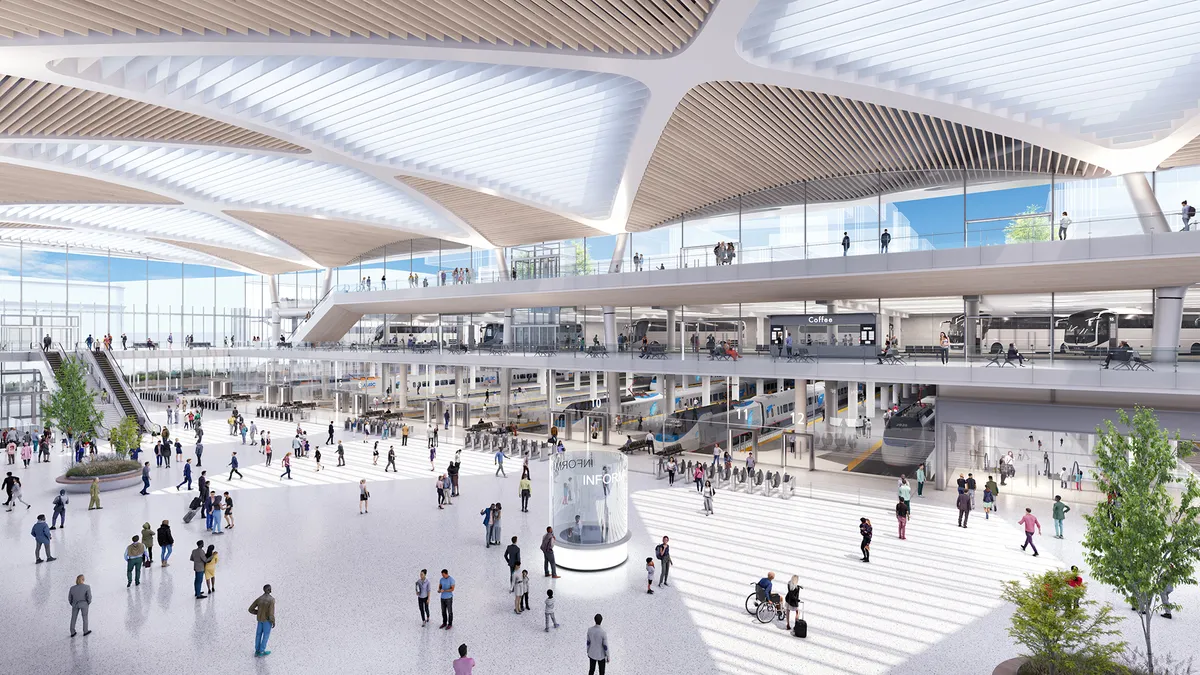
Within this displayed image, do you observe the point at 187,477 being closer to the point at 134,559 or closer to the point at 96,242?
the point at 134,559

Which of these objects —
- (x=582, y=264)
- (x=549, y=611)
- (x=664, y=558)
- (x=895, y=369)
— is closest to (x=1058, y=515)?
(x=895, y=369)

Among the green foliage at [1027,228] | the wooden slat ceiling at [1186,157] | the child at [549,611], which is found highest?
the wooden slat ceiling at [1186,157]

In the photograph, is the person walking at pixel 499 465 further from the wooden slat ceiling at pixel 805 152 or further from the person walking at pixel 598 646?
the person walking at pixel 598 646

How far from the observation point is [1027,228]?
18.6 metres

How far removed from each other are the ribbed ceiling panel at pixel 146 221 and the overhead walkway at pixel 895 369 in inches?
544

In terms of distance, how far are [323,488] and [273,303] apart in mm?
36728

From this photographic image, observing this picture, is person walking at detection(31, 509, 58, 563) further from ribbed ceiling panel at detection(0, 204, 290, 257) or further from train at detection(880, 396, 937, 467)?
ribbed ceiling panel at detection(0, 204, 290, 257)

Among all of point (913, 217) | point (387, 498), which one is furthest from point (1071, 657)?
point (913, 217)

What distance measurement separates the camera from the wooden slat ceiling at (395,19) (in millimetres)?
10680

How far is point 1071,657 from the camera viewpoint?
7.36m

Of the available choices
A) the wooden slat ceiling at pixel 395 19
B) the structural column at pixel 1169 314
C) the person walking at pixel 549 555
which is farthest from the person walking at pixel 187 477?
the structural column at pixel 1169 314

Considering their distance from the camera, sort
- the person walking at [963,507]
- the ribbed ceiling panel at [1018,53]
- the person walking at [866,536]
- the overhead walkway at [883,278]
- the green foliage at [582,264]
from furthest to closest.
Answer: the green foliage at [582,264], the overhead walkway at [883,278], the person walking at [963,507], the ribbed ceiling panel at [1018,53], the person walking at [866,536]

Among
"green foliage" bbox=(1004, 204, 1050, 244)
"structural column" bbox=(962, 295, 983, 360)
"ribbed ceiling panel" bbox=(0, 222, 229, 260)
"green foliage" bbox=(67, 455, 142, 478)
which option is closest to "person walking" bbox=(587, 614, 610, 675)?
"green foliage" bbox=(1004, 204, 1050, 244)

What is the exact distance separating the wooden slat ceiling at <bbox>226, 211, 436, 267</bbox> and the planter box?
50.0ft
